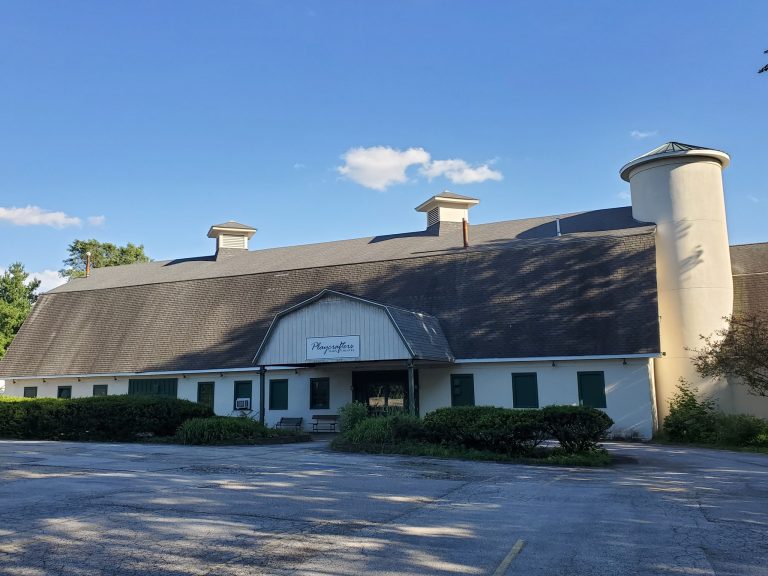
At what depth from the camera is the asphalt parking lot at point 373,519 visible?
672 cm

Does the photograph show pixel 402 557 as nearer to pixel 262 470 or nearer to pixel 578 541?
pixel 578 541

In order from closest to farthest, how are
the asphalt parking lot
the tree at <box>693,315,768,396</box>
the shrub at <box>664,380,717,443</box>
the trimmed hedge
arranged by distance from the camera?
the asphalt parking lot, the tree at <box>693,315,768,396</box>, the trimmed hedge, the shrub at <box>664,380,717,443</box>

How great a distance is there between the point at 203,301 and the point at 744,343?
22928 millimetres

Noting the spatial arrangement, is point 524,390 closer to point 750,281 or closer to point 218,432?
point 750,281

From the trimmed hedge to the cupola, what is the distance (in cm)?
1659

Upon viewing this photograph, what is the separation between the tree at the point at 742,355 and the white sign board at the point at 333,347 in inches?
471

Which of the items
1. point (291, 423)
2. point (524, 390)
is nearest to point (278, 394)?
point (291, 423)

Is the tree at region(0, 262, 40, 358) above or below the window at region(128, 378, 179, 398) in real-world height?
above

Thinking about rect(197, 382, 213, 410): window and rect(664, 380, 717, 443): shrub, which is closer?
rect(664, 380, 717, 443): shrub

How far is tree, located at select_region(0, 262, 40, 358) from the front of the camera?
1761 inches

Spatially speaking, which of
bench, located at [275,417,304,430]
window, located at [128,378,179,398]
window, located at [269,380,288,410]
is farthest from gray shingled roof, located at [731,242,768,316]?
window, located at [128,378,179,398]

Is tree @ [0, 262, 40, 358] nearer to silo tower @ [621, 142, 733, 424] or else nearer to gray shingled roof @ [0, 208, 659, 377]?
gray shingled roof @ [0, 208, 659, 377]

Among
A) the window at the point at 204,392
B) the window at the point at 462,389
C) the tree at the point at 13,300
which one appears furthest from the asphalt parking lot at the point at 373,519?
the tree at the point at 13,300

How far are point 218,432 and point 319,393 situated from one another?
7874 millimetres
